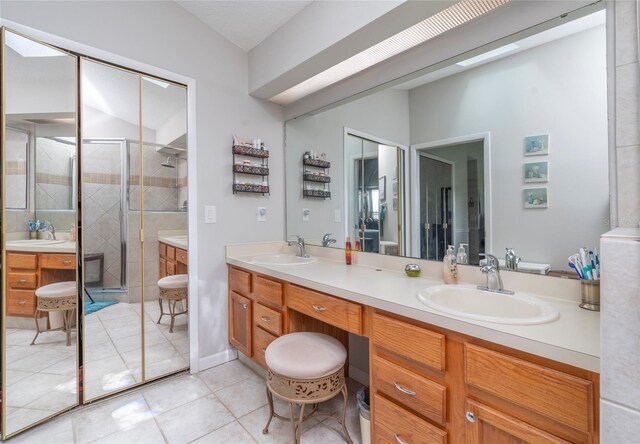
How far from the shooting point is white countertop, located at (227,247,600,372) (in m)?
0.81

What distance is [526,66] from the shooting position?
135cm

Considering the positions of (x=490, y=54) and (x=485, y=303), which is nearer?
(x=485, y=303)

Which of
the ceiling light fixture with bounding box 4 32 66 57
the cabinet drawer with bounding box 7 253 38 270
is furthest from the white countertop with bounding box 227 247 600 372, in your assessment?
the ceiling light fixture with bounding box 4 32 66 57

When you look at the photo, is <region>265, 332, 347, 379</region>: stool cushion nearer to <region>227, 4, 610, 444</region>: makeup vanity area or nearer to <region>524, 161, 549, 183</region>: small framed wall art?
<region>227, 4, 610, 444</region>: makeup vanity area

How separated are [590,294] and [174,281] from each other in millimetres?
2345

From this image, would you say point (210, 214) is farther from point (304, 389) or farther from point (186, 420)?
point (304, 389)

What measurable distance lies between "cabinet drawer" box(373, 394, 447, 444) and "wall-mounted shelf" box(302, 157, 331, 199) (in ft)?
5.06

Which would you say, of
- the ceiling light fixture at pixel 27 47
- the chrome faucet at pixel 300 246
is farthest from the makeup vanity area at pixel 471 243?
the ceiling light fixture at pixel 27 47

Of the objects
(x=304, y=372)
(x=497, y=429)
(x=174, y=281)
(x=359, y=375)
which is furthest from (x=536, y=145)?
(x=174, y=281)

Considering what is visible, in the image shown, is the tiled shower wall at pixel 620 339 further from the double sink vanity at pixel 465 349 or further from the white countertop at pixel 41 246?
the white countertop at pixel 41 246

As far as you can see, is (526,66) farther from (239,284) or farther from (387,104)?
(239,284)

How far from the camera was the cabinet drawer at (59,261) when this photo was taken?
1690mm

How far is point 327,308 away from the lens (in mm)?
1528

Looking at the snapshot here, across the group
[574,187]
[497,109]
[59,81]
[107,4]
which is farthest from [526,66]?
[59,81]
